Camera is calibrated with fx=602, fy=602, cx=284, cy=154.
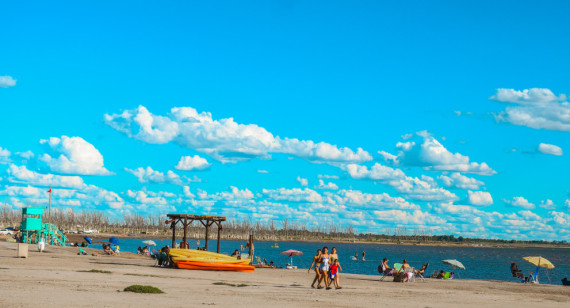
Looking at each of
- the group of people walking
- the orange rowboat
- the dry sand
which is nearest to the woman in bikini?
the group of people walking

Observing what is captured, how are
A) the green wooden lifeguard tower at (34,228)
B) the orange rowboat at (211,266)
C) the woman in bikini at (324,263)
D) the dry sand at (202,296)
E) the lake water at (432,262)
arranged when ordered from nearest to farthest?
the dry sand at (202,296) → the woman in bikini at (324,263) → the orange rowboat at (211,266) → the lake water at (432,262) → the green wooden lifeguard tower at (34,228)

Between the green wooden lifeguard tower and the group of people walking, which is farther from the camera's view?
the green wooden lifeguard tower

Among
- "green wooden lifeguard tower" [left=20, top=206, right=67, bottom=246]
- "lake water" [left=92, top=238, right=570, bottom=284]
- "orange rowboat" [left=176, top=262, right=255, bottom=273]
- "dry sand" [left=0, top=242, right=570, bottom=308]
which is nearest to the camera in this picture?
"dry sand" [left=0, top=242, right=570, bottom=308]

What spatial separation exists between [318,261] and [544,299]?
1070 cm

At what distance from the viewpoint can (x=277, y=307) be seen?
18.5m

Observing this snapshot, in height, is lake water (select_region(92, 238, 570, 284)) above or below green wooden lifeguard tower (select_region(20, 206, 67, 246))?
below

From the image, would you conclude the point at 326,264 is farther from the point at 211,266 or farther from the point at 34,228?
the point at 34,228

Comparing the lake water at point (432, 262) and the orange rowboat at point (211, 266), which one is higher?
the orange rowboat at point (211, 266)

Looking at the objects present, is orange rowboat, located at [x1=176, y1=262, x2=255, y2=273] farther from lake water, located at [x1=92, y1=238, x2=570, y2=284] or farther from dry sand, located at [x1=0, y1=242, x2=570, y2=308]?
lake water, located at [x1=92, y1=238, x2=570, y2=284]

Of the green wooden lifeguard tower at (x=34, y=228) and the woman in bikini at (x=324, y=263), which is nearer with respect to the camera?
the woman in bikini at (x=324, y=263)

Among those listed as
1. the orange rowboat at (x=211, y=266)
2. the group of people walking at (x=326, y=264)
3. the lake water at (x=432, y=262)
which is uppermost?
the group of people walking at (x=326, y=264)

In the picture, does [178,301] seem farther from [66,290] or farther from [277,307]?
[66,290]

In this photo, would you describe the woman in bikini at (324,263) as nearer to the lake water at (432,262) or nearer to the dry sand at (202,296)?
the dry sand at (202,296)

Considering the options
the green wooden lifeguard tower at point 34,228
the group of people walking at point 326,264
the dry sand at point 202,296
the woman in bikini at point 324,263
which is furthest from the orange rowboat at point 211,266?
the green wooden lifeguard tower at point 34,228
